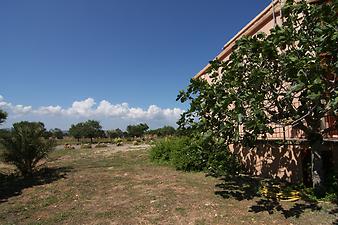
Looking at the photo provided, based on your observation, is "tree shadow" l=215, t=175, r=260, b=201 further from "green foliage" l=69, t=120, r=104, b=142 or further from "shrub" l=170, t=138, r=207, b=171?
"green foliage" l=69, t=120, r=104, b=142

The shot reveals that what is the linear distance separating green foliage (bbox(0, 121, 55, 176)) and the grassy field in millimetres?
1762

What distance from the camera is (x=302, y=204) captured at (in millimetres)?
5832

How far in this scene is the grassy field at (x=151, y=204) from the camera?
536 centimetres

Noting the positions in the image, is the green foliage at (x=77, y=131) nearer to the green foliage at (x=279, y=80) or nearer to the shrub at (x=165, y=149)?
the shrub at (x=165, y=149)

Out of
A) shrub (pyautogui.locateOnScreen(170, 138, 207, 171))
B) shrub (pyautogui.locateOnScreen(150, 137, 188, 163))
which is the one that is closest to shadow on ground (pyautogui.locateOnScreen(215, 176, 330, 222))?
shrub (pyautogui.locateOnScreen(170, 138, 207, 171))

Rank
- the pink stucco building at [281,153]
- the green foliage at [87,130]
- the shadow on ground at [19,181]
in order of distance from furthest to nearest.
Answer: the green foliage at [87,130] → the shadow on ground at [19,181] → the pink stucco building at [281,153]

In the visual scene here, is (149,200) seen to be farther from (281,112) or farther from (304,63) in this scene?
(304,63)

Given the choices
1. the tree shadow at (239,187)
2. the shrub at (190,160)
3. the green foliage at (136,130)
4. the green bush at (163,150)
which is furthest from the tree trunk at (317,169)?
the green foliage at (136,130)

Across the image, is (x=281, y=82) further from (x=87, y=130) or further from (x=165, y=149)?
(x=87, y=130)

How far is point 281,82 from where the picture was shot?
18.8ft

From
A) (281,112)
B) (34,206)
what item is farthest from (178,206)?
(34,206)

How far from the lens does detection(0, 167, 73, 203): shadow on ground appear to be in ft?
27.9

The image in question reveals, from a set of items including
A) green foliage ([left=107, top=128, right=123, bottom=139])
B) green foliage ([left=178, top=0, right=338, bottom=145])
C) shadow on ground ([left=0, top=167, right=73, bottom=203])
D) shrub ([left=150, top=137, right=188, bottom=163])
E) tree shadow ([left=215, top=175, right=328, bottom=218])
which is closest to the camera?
green foliage ([left=178, top=0, right=338, bottom=145])

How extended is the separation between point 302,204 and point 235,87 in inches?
114
